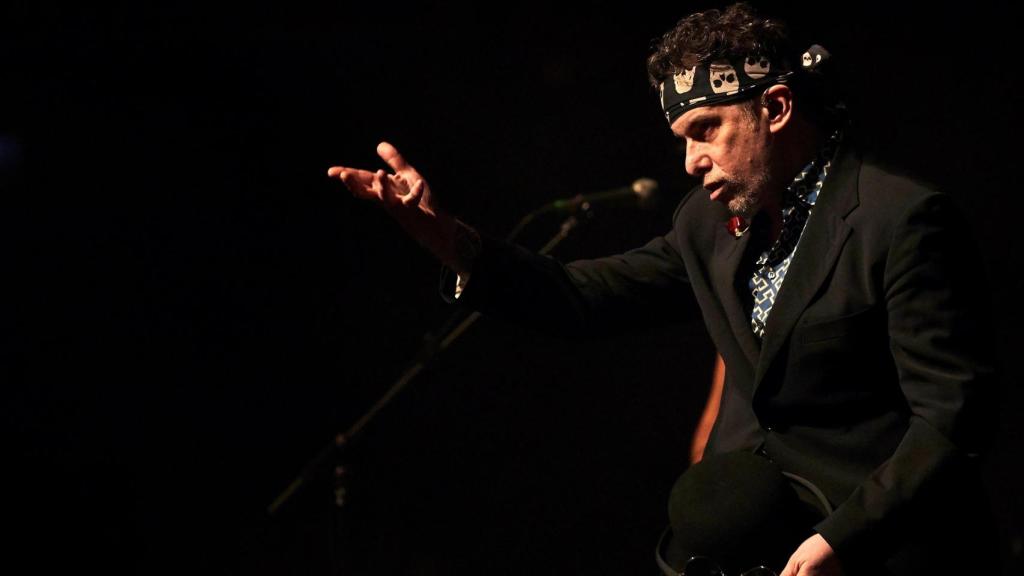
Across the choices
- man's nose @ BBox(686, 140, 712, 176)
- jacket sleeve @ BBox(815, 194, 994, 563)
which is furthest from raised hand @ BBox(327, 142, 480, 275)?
jacket sleeve @ BBox(815, 194, 994, 563)

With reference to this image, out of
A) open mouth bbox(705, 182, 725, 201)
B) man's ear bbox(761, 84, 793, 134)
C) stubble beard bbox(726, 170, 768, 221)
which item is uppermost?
man's ear bbox(761, 84, 793, 134)

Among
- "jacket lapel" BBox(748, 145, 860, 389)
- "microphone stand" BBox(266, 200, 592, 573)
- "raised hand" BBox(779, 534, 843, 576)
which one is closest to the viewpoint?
"raised hand" BBox(779, 534, 843, 576)

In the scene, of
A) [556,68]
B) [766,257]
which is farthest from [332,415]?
[766,257]

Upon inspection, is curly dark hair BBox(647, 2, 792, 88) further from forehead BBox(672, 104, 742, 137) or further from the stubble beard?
the stubble beard

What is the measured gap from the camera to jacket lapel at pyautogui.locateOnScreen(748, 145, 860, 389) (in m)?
1.81

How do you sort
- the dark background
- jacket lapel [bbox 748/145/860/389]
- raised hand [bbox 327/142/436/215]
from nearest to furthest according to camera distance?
jacket lapel [bbox 748/145/860/389], raised hand [bbox 327/142/436/215], the dark background

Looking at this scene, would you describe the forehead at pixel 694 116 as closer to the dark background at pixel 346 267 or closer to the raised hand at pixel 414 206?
the raised hand at pixel 414 206

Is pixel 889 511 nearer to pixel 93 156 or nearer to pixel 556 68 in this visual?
pixel 556 68

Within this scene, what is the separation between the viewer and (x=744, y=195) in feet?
6.38

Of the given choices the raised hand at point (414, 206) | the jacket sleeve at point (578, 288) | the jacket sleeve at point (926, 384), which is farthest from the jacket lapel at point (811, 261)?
the raised hand at point (414, 206)

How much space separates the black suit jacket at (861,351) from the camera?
1.66m

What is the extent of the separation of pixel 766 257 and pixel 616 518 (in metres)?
2.05

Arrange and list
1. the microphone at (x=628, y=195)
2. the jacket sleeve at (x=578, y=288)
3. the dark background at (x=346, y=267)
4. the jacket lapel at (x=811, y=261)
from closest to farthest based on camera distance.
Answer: the jacket lapel at (x=811, y=261), the jacket sleeve at (x=578, y=288), the microphone at (x=628, y=195), the dark background at (x=346, y=267)

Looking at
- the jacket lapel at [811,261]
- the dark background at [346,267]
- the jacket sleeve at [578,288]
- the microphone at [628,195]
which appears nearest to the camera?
the jacket lapel at [811,261]
